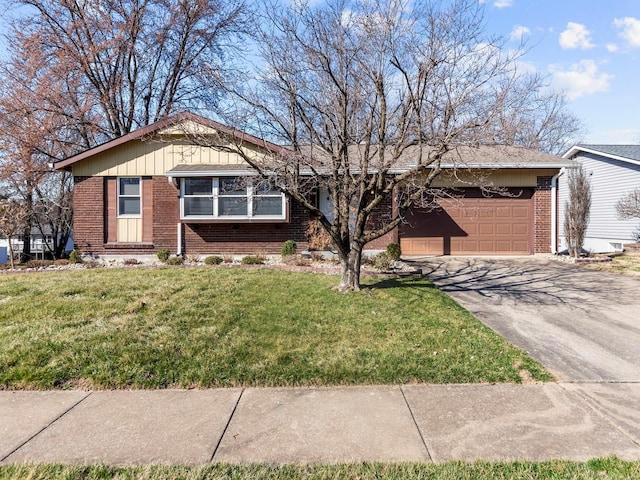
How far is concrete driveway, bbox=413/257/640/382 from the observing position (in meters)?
4.77

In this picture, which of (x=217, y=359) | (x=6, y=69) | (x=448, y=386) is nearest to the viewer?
(x=448, y=386)

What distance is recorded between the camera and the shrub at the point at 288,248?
12.1m

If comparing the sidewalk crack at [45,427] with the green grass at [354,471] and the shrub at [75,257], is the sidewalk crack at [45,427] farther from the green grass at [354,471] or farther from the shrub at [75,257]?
the shrub at [75,257]

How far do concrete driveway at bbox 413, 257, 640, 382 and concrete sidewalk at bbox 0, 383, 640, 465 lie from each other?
2.25 feet

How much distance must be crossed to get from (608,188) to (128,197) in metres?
22.1

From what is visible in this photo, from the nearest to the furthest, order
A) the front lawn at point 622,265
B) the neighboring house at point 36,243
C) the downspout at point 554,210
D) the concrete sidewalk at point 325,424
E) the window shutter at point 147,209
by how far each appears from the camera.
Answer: the concrete sidewalk at point 325,424 < the front lawn at point 622,265 < the window shutter at point 147,209 < the downspout at point 554,210 < the neighboring house at point 36,243

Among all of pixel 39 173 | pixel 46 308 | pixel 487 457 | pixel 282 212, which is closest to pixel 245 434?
pixel 487 457

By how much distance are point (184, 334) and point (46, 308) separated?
2787 mm

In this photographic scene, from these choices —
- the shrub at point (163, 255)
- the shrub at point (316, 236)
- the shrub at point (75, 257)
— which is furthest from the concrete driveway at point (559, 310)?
the shrub at point (75, 257)

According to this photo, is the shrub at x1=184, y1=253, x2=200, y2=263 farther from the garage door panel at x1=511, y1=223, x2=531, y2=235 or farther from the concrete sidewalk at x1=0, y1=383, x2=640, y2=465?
the garage door panel at x1=511, y1=223, x2=531, y2=235

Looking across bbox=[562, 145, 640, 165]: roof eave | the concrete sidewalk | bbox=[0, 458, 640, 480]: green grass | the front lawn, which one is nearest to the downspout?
the front lawn

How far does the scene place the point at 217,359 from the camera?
4.61 meters

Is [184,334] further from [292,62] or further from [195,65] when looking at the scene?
[195,65]

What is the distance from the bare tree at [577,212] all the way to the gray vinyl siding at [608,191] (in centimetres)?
479
